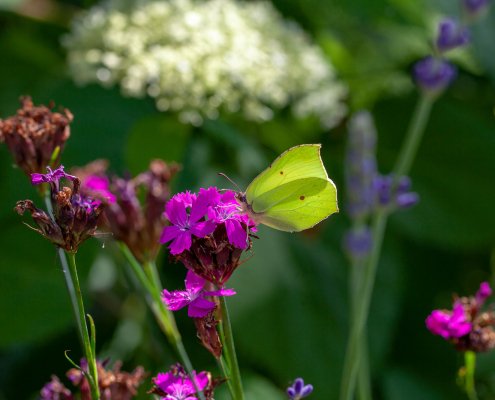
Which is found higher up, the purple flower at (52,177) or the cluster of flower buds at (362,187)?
the purple flower at (52,177)

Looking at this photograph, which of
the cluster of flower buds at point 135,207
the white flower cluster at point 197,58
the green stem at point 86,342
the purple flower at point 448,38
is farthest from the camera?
the white flower cluster at point 197,58

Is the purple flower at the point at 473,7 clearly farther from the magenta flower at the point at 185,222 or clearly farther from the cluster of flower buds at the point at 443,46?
the magenta flower at the point at 185,222

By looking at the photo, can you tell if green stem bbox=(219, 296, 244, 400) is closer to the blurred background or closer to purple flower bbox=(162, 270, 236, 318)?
purple flower bbox=(162, 270, 236, 318)

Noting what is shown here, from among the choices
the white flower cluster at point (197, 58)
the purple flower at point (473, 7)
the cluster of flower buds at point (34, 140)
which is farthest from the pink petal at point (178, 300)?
the white flower cluster at point (197, 58)

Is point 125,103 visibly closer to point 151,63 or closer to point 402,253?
point 151,63

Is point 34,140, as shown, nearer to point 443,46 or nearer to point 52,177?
point 52,177

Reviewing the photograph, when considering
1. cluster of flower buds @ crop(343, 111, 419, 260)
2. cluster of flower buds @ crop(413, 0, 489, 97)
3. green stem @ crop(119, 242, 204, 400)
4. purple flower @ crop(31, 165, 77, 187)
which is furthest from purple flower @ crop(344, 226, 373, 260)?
purple flower @ crop(31, 165, 77, 187)

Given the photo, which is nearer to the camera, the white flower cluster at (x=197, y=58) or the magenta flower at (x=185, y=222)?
the magenta flower at (x=185, y=222)
